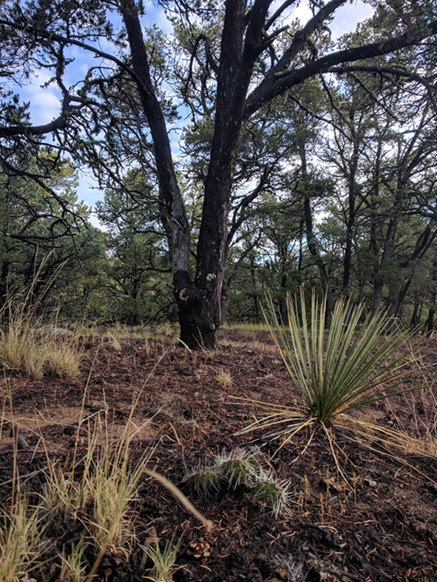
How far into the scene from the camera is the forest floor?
1299 millimetres

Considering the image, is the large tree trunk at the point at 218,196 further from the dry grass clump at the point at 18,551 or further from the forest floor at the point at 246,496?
the dry grass clump at the point at 18,551

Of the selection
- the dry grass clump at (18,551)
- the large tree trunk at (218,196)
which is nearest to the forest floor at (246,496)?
the dry grass clump at (18,551)

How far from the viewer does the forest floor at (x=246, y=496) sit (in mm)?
1299

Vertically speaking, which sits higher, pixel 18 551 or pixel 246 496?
pixel 18 551

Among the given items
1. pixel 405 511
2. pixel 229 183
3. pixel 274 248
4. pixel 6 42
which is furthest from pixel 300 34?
pixel 274 248

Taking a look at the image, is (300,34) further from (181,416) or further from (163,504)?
(163,504)

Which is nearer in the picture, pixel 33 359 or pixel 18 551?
pixel 18 551

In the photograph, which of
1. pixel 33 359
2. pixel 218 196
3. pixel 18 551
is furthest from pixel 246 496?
pixel 218 196

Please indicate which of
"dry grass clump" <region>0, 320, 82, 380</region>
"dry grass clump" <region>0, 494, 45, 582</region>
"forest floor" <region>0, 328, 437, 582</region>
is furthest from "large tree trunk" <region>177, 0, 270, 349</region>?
"dry grass clump" <region>0, 494, 45, 582</region>

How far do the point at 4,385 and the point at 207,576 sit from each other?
248 cm

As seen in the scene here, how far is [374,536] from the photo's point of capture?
1.50m

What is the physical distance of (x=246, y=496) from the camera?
5.43 ft

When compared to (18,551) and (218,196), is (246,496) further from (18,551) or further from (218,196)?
(218,196)

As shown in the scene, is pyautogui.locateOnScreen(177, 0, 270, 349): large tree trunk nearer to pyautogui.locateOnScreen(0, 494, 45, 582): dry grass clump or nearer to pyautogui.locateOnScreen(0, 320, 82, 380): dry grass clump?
pyautogui.locateOnScreen(0, 320, 82, 380): dry grass clump
